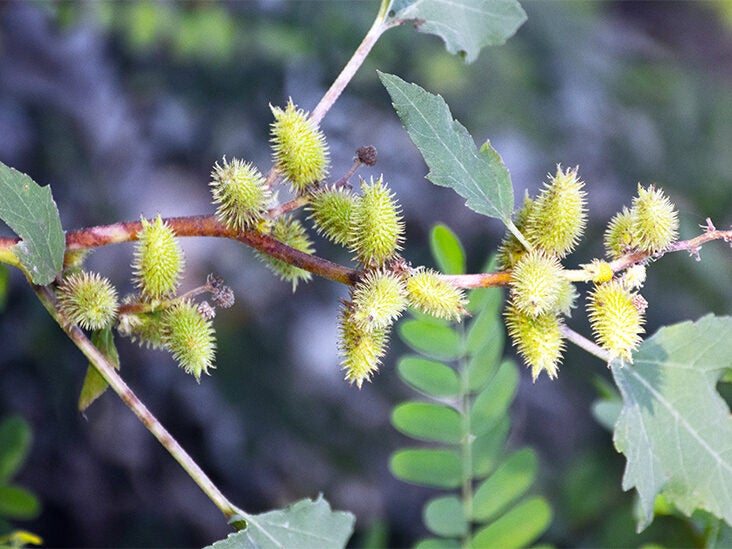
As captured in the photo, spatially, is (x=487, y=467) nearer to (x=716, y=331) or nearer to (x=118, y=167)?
(x=716, y=331)

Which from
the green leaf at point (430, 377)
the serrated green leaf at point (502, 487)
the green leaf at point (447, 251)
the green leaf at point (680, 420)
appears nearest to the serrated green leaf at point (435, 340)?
the green leaf at point (430, 377)

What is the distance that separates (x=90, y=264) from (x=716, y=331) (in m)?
2.27

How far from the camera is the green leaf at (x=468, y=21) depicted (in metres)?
1.51

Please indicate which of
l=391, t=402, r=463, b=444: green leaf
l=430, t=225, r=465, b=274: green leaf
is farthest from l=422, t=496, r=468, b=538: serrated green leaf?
l=430, t=225, r=465, b=274: green leaf

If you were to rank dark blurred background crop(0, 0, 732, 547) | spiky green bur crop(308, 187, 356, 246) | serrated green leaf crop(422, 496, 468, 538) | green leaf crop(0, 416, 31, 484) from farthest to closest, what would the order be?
dark blurred background crop(0, 0, 732, 547) → green leaf crop(0, 416, 31, 484) → serrated green leaf crop(422, 496, 468, 538) → spiky green bur crop(308, 187, 356, 246)

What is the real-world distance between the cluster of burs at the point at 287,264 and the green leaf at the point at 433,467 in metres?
0.72

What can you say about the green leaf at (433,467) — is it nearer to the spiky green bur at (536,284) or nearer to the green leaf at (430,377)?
the green leaf at (430,377)

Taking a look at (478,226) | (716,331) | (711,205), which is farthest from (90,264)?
(711,205)

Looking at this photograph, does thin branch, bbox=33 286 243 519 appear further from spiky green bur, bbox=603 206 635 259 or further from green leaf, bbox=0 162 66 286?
spiky green bur, bbox=603 206 635 259

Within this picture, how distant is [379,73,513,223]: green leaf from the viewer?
3.86ft

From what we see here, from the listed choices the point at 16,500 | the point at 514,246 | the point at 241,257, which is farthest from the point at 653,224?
the point at 241,257

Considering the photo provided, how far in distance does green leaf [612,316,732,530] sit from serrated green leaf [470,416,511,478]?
56 cm

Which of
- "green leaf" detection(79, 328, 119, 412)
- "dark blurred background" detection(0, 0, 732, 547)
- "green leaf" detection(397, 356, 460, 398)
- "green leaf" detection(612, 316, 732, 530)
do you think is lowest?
"green leaf" detection(612, 316, 732, 530)

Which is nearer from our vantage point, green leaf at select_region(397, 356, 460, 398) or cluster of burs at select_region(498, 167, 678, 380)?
cluster of burs at select_region(498, 167, 678, 380)
